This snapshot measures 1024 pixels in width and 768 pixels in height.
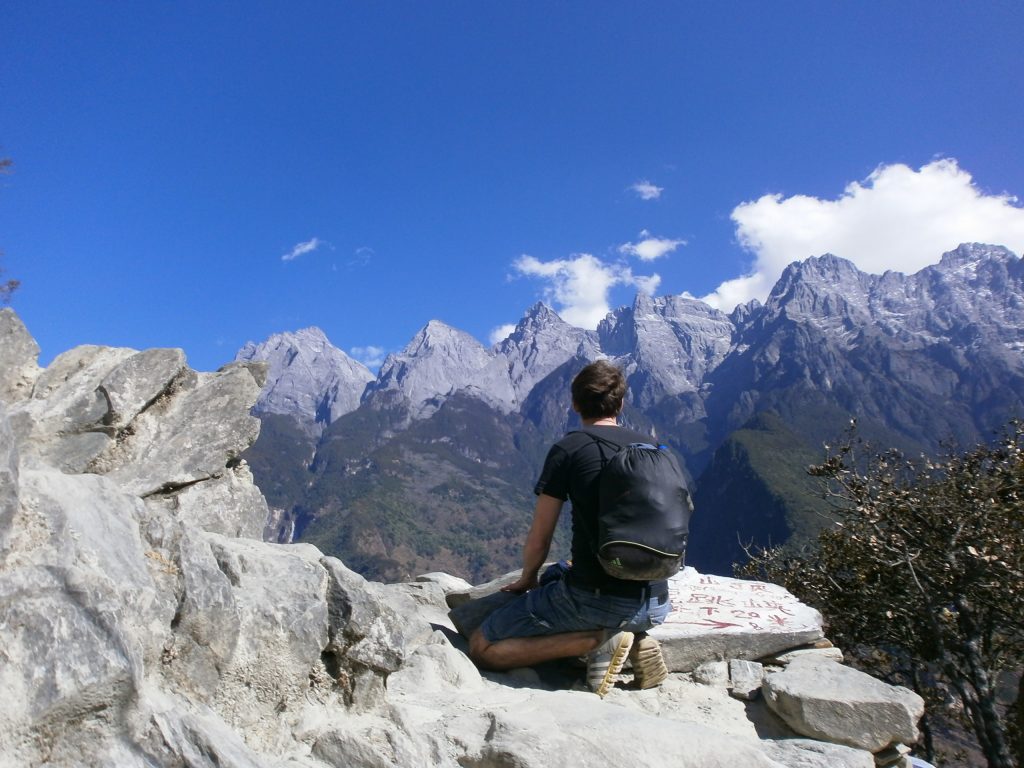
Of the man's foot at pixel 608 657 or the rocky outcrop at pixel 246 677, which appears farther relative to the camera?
the man's foot at pixel 608 657

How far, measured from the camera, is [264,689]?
488 cm

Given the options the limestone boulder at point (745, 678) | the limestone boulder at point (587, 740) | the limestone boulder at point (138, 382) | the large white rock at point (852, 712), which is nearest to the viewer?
the limestone boulder at point (587, 740)

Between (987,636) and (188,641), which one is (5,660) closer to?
(188,641)

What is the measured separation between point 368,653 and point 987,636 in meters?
11.2

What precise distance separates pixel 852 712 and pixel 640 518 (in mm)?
2668

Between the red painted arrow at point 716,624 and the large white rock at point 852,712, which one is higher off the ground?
the red painted arrow at point 716,624

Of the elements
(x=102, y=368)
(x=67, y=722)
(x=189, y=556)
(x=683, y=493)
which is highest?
(x=102, y=368)

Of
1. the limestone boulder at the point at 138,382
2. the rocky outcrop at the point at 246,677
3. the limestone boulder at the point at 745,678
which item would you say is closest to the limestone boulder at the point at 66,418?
the limestone boulder at the point at 138,382

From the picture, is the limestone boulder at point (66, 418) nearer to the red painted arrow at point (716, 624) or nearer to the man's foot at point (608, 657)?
the man's foot at point (608, 657)

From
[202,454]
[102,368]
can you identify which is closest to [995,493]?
[202,454]

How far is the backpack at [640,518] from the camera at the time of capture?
20.4 ft

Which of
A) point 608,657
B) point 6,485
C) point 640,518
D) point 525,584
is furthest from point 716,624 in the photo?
point 6,485

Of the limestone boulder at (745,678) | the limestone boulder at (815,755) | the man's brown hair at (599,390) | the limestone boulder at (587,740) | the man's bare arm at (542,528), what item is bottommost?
the limestone boulder at (815,755)

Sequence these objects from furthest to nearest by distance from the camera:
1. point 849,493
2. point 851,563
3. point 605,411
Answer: point 851,563 → point 849,493 → point 605,411
